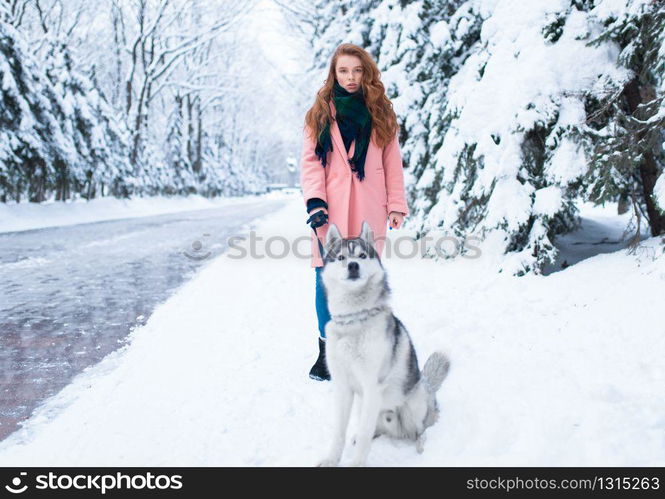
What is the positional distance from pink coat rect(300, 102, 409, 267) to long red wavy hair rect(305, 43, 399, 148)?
0.06m

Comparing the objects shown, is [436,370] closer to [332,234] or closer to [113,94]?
[332,234]

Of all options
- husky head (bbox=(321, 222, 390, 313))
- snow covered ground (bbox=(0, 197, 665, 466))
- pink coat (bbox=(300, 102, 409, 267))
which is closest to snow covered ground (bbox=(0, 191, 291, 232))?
snow covered ground (bbox=(0, 197, 665, 466))

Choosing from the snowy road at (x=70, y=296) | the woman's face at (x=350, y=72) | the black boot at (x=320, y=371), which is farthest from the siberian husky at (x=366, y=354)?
the snowy road at (x=70, y=296)

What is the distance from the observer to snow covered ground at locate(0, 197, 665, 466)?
251 centimetres

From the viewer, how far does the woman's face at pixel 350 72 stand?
329 cm

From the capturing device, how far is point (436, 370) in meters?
3.18

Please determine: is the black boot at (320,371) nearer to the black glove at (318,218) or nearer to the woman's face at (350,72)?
the black glove at (318,218)

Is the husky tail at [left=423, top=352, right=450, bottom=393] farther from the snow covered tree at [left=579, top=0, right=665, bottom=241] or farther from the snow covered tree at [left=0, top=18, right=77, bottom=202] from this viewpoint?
the snow covered tree at [left=0, top=18, right=77, bottom=202]

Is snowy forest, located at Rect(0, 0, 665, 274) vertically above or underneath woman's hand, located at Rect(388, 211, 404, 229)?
above

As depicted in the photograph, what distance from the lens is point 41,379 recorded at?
11.7ft

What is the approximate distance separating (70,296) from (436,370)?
531 centimetres
